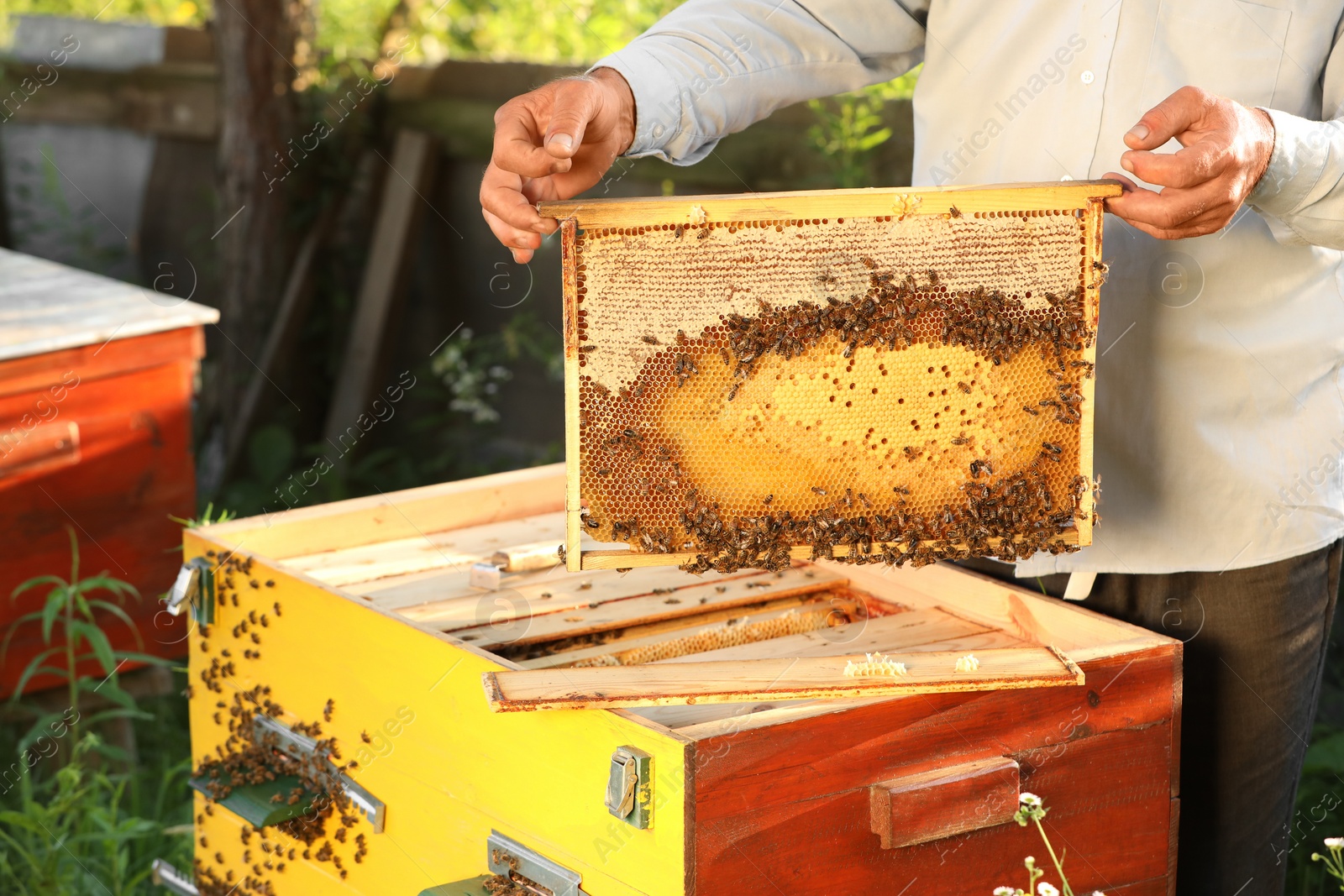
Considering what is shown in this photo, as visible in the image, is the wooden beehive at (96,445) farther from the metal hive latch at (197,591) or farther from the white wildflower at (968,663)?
the white wildflower at (968,663)

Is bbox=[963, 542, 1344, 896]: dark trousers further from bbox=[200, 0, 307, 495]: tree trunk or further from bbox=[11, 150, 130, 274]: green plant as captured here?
bbox=[11, 150, 130, 274]: green plant

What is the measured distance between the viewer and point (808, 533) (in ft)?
5.92

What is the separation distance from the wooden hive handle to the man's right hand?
2.81 ft

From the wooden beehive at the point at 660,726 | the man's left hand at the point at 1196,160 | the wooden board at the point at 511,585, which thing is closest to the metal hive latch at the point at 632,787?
the wooden beehive at the point at 660,726

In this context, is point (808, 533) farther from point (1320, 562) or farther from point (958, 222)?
point (1320, 562)

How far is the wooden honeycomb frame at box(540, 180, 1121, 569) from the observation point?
175 cm

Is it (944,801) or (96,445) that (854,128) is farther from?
(944,801)

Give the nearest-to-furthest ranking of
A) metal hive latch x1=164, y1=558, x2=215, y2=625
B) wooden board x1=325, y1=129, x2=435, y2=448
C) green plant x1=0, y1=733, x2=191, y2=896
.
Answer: metal hive latch x1=164, y1=558, x2=215, y2=625
green plant x1=0, y1=733, x2=191, y2=896
wooden board x1=325, y1=129, x2=435, y2=448

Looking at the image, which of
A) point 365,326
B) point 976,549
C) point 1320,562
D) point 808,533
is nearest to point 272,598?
point 808,533

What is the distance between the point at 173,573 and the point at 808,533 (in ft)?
9.06

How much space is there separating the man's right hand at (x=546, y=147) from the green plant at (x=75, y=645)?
75.9 inches

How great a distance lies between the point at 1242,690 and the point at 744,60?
1289mm

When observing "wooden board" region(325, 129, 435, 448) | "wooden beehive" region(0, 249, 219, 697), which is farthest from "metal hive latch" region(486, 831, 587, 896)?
"wooden board" region(325, 129, 435, 448)

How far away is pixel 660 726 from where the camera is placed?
61.2 inches
